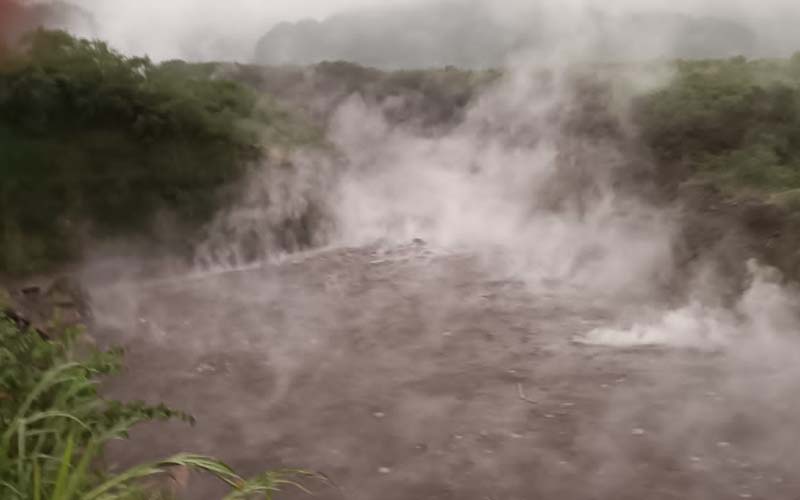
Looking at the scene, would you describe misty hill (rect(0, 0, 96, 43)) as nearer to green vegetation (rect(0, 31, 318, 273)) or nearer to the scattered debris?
green vegetation (rect(0, 31, 318, 273))

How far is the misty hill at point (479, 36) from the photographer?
11.4 feet

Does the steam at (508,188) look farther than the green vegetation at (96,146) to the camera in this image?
Yes

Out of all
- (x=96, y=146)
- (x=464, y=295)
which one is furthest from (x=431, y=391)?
(x=96, y=146)

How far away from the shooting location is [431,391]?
2.69 metres

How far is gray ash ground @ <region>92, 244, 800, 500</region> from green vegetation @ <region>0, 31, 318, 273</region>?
32 centimetres

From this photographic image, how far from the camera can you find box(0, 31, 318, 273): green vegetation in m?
3.03

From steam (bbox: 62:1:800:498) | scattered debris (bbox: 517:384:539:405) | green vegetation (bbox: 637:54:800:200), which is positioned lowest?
scattered debris (bbox: 517:384:539:405)

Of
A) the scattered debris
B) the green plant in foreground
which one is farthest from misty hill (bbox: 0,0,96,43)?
the scattered debris

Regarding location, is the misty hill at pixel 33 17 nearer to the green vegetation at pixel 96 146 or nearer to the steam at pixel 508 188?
the green vegetation at pixel 96 146

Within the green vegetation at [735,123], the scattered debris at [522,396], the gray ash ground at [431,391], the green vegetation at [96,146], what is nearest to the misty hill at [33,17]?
the green vegetation at [96,146]

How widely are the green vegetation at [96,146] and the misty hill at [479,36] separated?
47 cm

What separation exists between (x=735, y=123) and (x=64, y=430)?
2991 millimetres

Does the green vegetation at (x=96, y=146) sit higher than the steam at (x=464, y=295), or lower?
higher

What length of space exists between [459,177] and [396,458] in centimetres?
224
